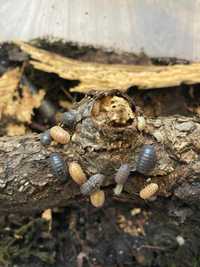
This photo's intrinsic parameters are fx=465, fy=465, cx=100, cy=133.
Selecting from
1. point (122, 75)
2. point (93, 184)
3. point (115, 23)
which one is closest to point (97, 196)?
point (93, 184)

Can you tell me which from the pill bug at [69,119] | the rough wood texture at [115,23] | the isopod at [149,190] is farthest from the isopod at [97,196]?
the rough wood texture at [115,23]

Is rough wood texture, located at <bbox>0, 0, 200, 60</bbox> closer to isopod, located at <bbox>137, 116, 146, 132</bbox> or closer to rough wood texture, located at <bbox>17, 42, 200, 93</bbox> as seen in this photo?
rough wood texture, located at <bbox>17, 42, 200, 93</bbox>

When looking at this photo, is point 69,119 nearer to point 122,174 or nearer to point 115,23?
point 122,174

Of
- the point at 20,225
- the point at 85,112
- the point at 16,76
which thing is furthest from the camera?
the point at 16,76

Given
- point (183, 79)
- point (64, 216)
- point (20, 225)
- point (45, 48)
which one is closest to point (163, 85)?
point (183, 79)

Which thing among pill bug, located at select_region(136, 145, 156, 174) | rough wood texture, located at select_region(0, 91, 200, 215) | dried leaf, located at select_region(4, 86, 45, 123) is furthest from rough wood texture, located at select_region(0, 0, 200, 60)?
pill bug, located at select_region(136, 145, 156, 174)

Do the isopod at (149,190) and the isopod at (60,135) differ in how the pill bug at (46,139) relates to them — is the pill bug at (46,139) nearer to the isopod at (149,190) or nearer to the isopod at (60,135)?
the isopod at (60,135)

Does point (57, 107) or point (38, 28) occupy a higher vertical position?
point (38, 28)

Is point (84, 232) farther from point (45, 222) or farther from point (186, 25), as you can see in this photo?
point (186, 25)
